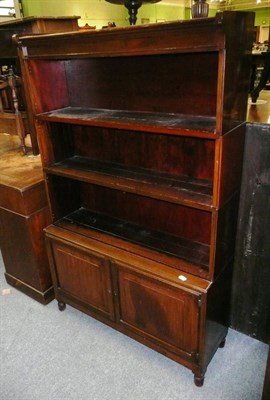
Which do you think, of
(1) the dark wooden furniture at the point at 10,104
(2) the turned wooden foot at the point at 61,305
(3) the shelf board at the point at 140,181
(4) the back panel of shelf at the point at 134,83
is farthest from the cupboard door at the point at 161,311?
(1) the dark wooden furniture at the point at 10,104

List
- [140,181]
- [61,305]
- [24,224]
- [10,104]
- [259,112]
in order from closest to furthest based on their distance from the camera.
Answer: [140,181] < [259,112] < [24,224] < [61,305] < [10,104]

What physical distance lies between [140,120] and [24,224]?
107 centimetres

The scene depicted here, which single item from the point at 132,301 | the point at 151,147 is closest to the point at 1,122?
the point at 151,147

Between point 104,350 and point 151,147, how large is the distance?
1248 millimetres

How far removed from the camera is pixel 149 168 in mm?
1810

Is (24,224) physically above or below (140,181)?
below

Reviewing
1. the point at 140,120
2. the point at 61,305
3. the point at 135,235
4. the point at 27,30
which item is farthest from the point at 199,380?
the point at 27,30

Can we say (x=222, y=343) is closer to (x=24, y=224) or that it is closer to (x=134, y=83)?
(x=24, y=224)

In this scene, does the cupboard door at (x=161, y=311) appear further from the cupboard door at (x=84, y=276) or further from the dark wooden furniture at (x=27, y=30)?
the dark wooden furniture at (x=27, y=30)

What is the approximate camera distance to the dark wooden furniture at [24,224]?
201 cm

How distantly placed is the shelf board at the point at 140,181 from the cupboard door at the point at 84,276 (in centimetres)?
43

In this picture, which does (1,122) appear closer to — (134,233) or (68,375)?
(134,233)

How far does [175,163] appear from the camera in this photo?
5.58 feet

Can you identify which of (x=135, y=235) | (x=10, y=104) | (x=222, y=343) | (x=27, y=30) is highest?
(x=27, y=30)
